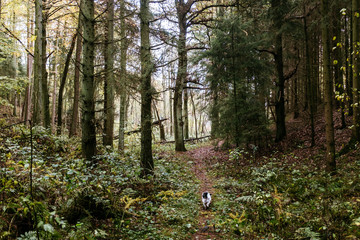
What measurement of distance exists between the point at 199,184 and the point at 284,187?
313 centimetres

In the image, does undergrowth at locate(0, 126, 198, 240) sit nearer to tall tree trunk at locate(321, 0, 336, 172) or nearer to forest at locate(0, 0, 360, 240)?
forest at locate(0, 0, 360, 240)

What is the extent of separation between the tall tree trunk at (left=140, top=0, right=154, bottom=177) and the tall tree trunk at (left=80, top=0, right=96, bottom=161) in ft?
5.53

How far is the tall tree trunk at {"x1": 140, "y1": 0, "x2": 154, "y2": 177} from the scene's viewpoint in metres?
7.44

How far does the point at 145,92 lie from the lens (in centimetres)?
742

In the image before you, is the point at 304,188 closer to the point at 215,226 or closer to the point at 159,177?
the point at 215,226

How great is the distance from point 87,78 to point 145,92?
1.92 meters

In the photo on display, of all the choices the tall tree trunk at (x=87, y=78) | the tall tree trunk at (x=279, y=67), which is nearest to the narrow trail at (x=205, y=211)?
the tall tree trunk at (x=87, y=78)

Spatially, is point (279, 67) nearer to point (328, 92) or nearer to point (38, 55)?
point (328, 92)

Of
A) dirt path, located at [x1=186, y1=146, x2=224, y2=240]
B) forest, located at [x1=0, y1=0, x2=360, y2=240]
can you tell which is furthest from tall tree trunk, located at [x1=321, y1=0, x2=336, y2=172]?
dirt path, located at [x1=186, y1=146, x2=224, y2=240]

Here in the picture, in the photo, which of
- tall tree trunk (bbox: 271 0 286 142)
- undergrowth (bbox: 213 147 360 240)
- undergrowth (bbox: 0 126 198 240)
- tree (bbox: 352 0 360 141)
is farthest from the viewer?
tall tree trunk (bbox: 271 0 286 142)

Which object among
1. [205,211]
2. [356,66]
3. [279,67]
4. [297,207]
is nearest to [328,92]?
[356,66]

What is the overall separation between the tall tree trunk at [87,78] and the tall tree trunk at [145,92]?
1.69 meters

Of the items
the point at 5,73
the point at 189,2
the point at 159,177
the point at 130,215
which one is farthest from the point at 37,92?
the point at 5,73

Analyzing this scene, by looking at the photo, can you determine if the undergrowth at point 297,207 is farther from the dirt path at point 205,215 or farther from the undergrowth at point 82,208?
the undergrowth at point 82,208
